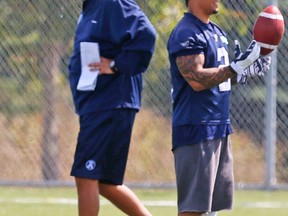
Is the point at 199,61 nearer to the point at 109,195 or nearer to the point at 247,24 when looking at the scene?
the point at 109,195

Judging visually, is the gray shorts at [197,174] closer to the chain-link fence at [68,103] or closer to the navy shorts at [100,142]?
the navy shorts at [100,142]

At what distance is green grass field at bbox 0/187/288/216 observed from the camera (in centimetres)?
786

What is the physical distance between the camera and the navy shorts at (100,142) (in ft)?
18.2

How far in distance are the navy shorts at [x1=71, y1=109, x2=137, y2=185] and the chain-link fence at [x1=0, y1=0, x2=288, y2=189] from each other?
3870 millimetres

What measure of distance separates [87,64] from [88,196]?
2.33 feet

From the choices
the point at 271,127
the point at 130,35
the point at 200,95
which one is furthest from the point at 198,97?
the point at 271,127

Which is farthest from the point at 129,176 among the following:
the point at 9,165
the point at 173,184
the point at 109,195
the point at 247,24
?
the point at 109,195

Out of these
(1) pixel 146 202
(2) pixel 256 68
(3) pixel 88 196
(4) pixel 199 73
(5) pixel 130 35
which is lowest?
(1) pixel 146 202

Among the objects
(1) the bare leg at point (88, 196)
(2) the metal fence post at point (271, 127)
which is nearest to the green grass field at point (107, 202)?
(2) the metal fence post at point (271, 127)

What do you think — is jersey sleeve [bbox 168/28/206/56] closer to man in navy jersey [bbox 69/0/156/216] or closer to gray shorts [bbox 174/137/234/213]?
man in navy jersey [bbox 69/0/156/216]

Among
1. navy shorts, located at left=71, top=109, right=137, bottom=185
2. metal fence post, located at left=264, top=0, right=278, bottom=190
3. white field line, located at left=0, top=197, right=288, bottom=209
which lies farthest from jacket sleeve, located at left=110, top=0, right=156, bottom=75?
metal fence post, located at left=264, top=0, right=278, bottom=190

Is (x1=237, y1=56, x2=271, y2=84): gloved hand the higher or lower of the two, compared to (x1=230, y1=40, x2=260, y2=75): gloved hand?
lower

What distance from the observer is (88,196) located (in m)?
5.58

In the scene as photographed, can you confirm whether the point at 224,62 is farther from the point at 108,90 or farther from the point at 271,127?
the point at 271,127
